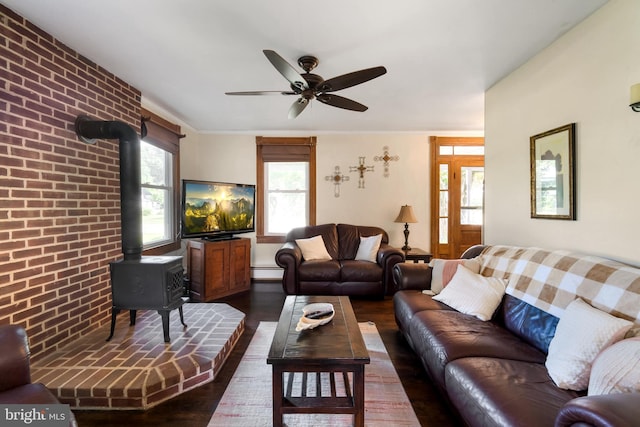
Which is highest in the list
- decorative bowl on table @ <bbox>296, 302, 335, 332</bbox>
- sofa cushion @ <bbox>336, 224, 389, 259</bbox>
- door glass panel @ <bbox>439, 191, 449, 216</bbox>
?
door glass panel @ <bbox>439, 191, 449, 216</bbox>

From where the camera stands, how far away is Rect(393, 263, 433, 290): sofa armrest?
2.67m

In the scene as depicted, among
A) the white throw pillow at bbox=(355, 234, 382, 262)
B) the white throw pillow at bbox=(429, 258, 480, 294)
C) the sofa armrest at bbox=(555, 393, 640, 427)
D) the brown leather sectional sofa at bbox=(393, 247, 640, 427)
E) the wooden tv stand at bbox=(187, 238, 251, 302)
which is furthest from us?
the white throw pillow at bbox=(355, 234, 382, 262)

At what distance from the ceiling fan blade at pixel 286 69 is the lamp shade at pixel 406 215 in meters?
2.81

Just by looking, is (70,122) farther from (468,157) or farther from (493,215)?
(468,157)

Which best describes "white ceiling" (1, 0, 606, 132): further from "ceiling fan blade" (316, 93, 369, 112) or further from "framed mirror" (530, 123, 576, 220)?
"framed mirror" (530, 123, 576, 220)

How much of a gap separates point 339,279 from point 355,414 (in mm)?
2287

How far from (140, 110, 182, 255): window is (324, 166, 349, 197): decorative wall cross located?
2.39 meters

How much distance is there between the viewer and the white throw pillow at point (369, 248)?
13.4 feet

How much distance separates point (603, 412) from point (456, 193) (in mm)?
4121

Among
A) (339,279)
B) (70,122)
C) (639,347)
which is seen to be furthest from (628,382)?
(70,122)

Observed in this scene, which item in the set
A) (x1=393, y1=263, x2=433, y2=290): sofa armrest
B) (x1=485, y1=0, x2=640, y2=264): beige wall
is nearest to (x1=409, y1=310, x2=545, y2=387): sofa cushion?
(x1=393, y1=263, x2=433, y2=290): sofa armrest

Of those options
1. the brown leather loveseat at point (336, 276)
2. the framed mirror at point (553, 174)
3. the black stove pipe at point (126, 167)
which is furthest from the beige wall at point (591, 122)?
the black stove pipe at point (126, 167)

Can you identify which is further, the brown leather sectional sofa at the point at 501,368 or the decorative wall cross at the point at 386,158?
the decorative wall cross at the point at 386,158

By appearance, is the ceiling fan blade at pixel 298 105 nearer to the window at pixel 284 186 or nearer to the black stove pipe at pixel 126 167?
the black stove pipe at pixel 126 167
